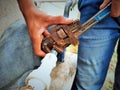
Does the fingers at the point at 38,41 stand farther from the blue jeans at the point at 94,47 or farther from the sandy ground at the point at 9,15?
the sandy ground at the point at 9,15

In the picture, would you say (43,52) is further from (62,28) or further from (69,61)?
(69,61)

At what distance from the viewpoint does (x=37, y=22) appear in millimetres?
846

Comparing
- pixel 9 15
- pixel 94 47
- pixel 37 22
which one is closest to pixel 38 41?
pixel 37 22

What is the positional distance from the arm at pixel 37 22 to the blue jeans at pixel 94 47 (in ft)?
0.57

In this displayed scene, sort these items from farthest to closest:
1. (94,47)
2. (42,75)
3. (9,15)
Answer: (9,15), (94,47), (42,75)

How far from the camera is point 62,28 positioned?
2.56 ft

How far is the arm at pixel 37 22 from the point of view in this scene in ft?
2.71

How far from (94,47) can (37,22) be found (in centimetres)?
27

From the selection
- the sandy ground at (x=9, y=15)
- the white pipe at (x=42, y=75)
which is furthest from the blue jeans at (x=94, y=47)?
the sandy ground at (x=9, y=15)

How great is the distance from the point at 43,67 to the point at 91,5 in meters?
0.36

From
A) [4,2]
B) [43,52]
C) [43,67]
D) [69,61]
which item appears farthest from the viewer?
[69,61]

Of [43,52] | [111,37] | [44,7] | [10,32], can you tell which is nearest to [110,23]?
[111,37]

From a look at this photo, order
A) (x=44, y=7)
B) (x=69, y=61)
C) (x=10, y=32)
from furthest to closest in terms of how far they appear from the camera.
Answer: (x=44, y=7), (x=69, y=61), (x=10, y=32)

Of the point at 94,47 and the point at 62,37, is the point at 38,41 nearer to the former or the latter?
the point at 62,37
